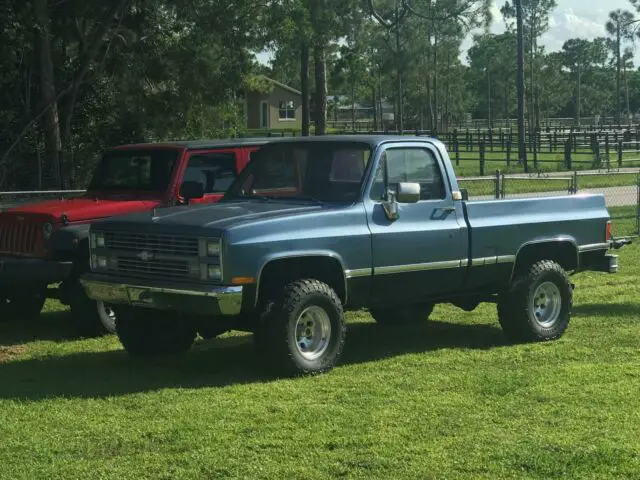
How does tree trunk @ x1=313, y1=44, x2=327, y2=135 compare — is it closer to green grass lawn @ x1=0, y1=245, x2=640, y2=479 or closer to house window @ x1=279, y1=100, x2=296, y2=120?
green grass lawn @ x1=0, y1=245, x2=640, y2=479

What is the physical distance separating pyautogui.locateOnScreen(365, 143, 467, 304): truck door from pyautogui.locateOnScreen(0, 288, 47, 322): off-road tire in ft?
14.0

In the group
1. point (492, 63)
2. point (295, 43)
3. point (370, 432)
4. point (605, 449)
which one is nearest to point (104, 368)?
point (370, 432)

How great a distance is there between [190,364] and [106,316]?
1.75 metres

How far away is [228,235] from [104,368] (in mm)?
1837

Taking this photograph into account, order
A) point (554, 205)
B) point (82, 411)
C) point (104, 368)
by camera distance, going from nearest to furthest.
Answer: point (82, 411) < point (104, 368) < point (554, 205)

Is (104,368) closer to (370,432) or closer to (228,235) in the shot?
(228,235)

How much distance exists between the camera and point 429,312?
10273mm

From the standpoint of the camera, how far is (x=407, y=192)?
316 inches

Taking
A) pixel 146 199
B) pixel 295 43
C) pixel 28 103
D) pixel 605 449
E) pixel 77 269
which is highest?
pixel 295 43

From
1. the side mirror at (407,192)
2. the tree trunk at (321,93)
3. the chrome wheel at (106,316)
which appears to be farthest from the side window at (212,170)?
the tree trunk at (321,93)

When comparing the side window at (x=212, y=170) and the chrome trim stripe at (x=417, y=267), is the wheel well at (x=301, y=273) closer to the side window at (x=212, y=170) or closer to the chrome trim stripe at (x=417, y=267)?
the chrome trim stripe at (x=417, y=267)

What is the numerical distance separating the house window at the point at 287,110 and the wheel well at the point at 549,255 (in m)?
72.5

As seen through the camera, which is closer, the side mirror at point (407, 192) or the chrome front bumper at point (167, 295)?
the chrome front bumper at point (167, 295)

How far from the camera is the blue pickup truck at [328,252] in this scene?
293 inches
